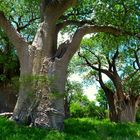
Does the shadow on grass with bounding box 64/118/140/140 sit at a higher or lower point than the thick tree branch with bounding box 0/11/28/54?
lower

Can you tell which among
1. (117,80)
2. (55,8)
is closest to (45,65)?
(55,8)

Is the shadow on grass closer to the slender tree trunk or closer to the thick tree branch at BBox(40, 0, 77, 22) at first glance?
the thick tree branch at BBox(40, 0, 77, 22)

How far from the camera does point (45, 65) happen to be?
45.4 ft

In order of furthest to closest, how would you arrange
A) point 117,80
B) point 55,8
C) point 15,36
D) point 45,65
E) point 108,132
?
point 117,80 → point 55,8 → point 15,36 → point 45,65 → point 108,132

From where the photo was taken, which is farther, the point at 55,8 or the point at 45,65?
the point at 55,8

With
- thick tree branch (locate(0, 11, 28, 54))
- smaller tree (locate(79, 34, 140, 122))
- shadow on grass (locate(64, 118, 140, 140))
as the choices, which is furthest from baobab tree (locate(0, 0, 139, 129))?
smaller tree (locate(79, 34, 140, 122))

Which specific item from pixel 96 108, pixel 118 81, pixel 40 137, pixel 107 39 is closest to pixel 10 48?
pixel 107 39

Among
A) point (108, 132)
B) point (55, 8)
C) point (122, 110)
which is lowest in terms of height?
point (108, 132)

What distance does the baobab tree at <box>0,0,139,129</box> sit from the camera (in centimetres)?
1298

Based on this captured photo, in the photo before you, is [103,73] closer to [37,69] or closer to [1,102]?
[1,102]

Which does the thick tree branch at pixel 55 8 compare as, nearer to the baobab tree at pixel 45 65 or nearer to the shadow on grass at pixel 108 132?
the baobab tree at pixel 45 65

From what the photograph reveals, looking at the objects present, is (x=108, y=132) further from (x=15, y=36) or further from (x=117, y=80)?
(x=117, y=80)

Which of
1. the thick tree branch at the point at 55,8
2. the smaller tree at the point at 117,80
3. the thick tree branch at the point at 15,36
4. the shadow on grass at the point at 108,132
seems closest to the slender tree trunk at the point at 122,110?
the smaller tree at the point at 117,80

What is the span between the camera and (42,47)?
14219 millimetres
